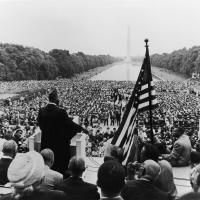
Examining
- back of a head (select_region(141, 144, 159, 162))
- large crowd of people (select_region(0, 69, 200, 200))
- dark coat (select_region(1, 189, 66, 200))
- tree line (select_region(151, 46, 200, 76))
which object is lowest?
large crowd of people (select_region(0, 69, 200, 200))

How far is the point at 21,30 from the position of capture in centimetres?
1747

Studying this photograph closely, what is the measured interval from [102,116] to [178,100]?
3.86 m

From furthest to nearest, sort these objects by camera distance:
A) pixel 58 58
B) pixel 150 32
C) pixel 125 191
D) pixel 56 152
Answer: pixel 58 58, pixel 150 32, pixel 56 152, pixel 125 191

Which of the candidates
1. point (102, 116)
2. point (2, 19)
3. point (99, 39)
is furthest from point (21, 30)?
point (102, 116)

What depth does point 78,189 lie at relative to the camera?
350cm

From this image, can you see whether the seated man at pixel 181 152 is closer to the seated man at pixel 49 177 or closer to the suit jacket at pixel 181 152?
the suit jacket at pixel 181 152

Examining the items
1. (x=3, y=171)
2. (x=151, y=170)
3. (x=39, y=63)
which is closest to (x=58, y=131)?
(x=3, y=171)

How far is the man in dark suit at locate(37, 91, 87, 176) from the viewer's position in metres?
5.33

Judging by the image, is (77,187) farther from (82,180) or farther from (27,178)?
(27,178)

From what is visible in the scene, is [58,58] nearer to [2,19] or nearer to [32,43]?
[32,43]

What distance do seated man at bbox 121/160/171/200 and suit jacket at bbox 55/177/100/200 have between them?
27 cm

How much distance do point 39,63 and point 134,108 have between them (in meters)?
17.8

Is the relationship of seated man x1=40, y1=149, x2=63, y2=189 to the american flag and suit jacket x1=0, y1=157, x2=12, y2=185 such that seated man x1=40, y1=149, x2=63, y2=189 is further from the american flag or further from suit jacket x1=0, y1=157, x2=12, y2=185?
the american flag

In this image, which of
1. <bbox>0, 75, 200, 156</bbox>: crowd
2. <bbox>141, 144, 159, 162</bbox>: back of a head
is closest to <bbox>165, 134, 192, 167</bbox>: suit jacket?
<bbox>141, 144, 159, 162</bbox>: back of a head
